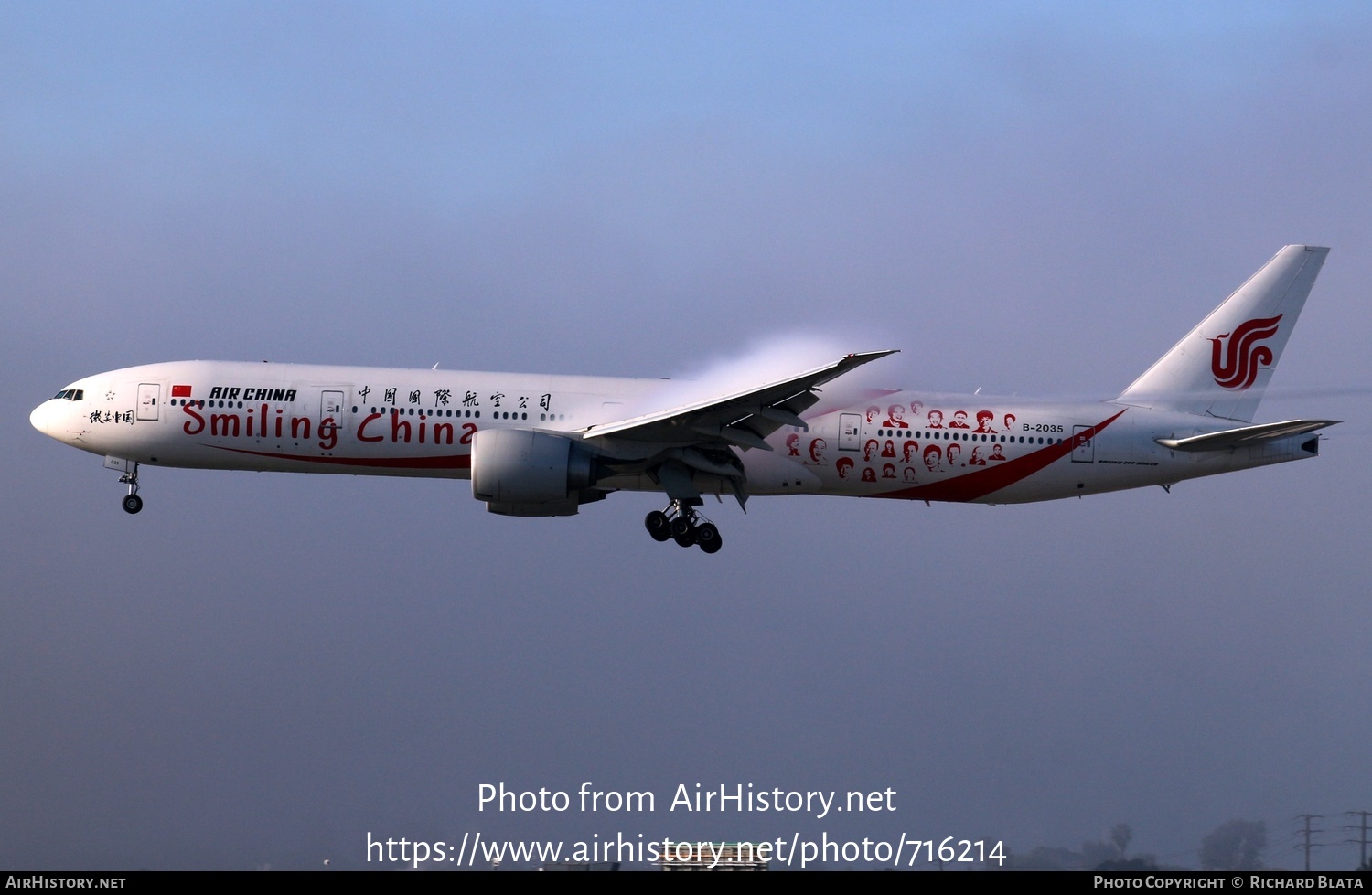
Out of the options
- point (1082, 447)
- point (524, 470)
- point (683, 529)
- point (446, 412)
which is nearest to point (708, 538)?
point (683, 529)

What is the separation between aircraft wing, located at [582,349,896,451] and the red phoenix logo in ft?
34.0

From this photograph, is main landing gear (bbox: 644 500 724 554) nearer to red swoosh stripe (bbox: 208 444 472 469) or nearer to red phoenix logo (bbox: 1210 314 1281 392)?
red swoosh stripe (bbox: 208 444 472 469)

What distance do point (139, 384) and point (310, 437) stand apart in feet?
14.4

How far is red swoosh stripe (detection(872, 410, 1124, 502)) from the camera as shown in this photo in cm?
3631

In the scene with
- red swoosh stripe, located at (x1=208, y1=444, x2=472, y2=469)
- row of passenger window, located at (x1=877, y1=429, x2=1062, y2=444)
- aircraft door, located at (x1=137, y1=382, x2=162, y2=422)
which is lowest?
red swoosh stripe, located at (x1=208, y1=444, x2=472, y2=469)

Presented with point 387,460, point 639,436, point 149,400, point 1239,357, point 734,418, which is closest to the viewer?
point 734,418

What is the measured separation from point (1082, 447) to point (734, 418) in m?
8.48

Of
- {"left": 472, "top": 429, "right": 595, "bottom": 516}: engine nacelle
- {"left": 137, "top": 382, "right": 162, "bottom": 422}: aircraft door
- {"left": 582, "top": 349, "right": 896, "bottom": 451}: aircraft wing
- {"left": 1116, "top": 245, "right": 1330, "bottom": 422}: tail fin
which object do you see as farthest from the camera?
{"left": 1116, "top": 245, "right": 1330, "bottom": 422}: tail fin

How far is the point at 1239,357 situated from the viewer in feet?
125

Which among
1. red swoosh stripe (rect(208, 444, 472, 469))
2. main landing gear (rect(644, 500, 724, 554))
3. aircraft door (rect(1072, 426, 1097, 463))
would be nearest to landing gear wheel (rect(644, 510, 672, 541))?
main landing gear (rect(644, 500, 724, 554))

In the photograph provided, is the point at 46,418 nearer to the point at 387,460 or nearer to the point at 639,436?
the point at 387,460

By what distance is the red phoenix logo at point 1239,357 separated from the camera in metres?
38.0
